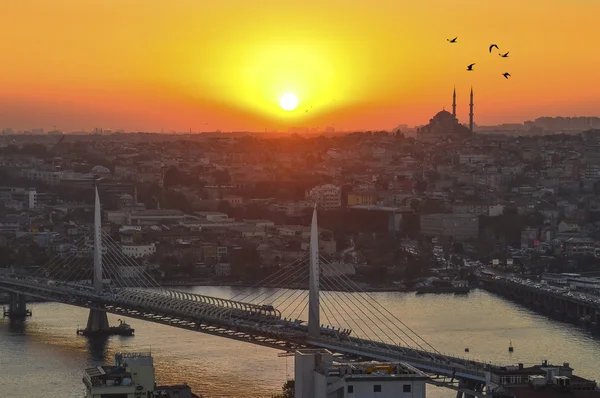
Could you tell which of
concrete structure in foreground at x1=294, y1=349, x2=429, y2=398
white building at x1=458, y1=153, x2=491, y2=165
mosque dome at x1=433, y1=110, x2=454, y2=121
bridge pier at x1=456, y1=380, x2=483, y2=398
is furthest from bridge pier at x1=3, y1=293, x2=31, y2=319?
mosque dome at x1=433, y1=110, x2=454, y2=121

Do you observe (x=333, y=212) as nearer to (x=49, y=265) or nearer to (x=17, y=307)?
(x=49, y=265)

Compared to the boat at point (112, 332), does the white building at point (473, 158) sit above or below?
above

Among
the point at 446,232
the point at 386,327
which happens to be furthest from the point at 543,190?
the point at 386,327

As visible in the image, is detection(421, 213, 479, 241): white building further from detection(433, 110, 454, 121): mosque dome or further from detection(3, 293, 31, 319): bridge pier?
detection(433, 110, 454, 121): mosque dome

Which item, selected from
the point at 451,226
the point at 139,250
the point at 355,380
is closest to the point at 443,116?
the point at 451,226

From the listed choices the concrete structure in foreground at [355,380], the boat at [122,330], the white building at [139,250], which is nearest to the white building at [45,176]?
the white building at [139,250]

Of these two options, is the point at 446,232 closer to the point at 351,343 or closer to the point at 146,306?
the point at 146,306

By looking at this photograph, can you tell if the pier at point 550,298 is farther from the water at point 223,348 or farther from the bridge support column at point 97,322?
the bridge support column at point 97,322
